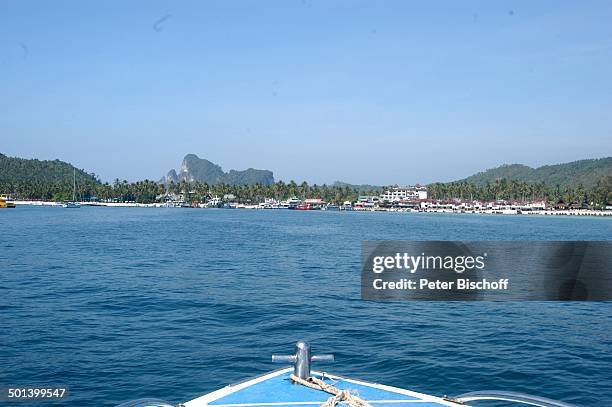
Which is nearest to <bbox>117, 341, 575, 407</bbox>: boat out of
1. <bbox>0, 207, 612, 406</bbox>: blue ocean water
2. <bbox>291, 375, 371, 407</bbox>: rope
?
<bbox>291, 375, 371, 407</bbox>: rope

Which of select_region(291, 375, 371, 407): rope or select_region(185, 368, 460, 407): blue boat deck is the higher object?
select_region(291, 375, 371, 407): rope

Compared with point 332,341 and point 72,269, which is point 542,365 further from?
point 72,269

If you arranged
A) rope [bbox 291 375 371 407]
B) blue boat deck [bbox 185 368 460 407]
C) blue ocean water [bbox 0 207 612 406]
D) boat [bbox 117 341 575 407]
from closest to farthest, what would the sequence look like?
rope [bbox 291 375 371 407] < boat [bbox 117 341 575 407] < blue boat deck [bbox 185 368 460 407] < blue ocean water [bbox 0 207 612 406]

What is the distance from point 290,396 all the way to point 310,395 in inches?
11.6

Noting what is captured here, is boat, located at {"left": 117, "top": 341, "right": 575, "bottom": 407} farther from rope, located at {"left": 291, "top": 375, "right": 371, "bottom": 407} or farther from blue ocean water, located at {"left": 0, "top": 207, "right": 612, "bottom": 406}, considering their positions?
blue ocean water, located at {"left": 0, "top": 207, "right": 612, "bottom": 406}

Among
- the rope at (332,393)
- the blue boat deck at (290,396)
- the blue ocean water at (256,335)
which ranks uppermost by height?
the rope at (332,393)

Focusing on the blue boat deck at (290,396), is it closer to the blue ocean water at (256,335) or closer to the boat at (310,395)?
the boat at (310,395)

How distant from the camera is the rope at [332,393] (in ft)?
25.8

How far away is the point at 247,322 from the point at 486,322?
10191 mm

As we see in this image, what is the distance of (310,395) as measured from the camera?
8586mm

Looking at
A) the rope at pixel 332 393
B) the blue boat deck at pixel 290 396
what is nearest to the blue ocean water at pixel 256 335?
the blue boat deck at pixel 290 396

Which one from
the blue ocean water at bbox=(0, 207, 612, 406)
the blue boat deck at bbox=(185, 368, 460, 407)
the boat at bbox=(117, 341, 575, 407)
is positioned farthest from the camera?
the blue ocean water at bbox=(0, 207, 612, 406)

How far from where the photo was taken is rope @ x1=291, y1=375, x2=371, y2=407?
786 centimetres

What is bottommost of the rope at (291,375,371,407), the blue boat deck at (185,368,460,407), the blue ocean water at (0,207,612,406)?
the blue ocean water at (0,207,612,406)
